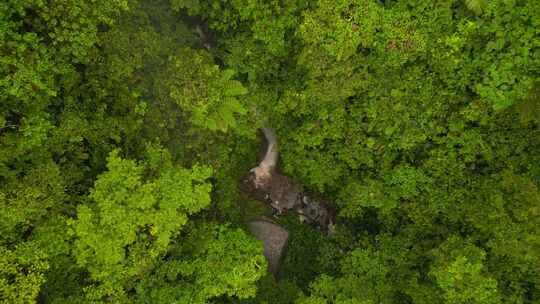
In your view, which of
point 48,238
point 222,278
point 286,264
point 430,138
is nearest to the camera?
point 48,238

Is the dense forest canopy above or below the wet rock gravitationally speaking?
above

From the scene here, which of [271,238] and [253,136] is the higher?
[253,136]

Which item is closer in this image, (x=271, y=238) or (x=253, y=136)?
(x=253, y=136)

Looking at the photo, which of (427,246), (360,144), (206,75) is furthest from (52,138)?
(427,246)

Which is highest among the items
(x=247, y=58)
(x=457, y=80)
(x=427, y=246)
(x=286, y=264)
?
(x=457, y=80)

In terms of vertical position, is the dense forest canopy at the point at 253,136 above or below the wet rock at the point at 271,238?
above

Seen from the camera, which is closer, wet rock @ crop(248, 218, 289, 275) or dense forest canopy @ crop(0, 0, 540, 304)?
dense forest canopy @ crop(0, 0, 540, 304)

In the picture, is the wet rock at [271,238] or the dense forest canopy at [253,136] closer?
the dense forest canopy at [253,136]

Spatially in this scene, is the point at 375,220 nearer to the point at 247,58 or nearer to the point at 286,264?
the point at 286,264
